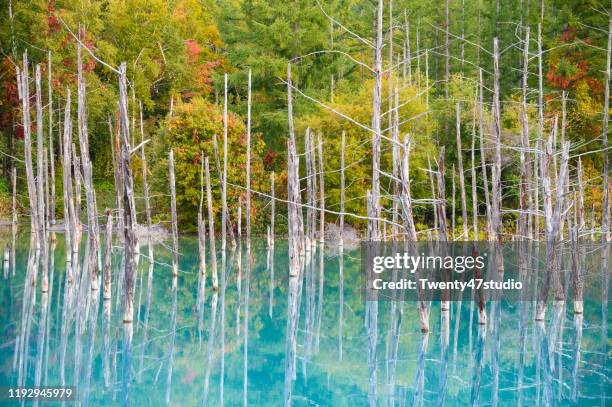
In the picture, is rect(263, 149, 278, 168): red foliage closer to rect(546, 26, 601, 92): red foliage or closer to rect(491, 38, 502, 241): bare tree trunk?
rect(546, 26, 601, 92): red foliage

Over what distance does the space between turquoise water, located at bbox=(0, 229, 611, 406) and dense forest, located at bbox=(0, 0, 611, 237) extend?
11469 millimetres

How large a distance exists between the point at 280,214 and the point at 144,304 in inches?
632

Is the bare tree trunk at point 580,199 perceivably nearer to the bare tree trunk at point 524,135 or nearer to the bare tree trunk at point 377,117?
the bare tree trunk at point 524,135

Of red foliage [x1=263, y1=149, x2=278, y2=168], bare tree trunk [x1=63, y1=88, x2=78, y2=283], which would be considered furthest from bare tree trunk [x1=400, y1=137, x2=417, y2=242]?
red foliage [x1=263, y1=149, x2=278, y2=168]

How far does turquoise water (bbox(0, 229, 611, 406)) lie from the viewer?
1070 cm

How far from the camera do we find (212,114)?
3125 centimetres

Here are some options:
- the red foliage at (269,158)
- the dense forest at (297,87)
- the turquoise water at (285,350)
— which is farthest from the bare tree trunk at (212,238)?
the red foliage at (269,158)

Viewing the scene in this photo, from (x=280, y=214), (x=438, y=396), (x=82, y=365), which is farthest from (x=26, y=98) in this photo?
(x=280, y=214)

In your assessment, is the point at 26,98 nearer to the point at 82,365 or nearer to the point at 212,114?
the point at 82,365

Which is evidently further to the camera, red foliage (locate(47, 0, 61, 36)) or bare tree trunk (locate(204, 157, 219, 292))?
red foliage (locate(47, 0, 61, 36))

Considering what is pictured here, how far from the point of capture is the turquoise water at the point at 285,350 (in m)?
10.7

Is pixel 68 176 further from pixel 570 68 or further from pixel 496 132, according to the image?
pixel 570 68

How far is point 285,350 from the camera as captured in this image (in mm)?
13359

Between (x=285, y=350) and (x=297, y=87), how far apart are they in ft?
83.2
